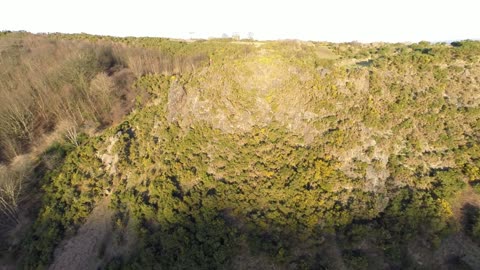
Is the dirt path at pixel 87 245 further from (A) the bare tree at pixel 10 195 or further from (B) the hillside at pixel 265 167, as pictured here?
(A) the bare tree at pixel 10 195

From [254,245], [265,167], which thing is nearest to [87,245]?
[254,245]

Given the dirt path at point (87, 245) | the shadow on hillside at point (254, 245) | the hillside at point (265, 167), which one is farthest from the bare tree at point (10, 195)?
the shadow on hillside at point (254, 245)

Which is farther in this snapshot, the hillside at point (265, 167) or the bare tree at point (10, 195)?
the bare tree at point (10, 195)

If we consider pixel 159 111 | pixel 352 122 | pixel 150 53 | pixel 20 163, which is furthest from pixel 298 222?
pixel 150 53

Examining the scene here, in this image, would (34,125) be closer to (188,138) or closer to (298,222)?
(188,138)

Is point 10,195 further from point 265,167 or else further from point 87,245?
point 265,167

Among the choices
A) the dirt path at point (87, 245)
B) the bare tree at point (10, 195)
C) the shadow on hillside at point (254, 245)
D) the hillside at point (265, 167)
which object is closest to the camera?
the shadow on hillside at point (254, 245)

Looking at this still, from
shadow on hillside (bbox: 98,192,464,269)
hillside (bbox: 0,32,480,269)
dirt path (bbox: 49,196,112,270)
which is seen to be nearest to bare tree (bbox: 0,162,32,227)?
hillside (bbox: 0,32,480,269)
